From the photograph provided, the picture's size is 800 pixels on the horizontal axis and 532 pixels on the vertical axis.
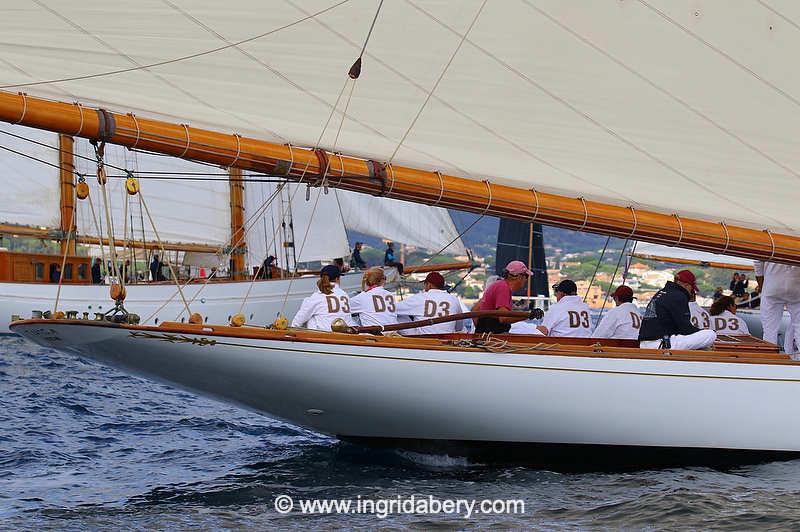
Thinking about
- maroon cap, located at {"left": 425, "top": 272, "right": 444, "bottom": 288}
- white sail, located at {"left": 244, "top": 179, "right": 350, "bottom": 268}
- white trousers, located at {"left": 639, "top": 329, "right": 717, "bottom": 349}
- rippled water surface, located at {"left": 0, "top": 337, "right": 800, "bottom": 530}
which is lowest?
rippled water surface, located at {"left": 0, "top": 337, "right": 800, "bottom": 530}

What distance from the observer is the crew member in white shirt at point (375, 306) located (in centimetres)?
1267

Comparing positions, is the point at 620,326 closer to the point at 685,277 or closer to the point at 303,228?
the point at 685,277

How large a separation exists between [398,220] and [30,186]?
1351cm

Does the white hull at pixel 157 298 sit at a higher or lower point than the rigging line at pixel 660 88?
lower

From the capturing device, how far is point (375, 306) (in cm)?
1269

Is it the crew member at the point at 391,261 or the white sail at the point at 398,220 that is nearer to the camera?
the crew member at the point at 391,261

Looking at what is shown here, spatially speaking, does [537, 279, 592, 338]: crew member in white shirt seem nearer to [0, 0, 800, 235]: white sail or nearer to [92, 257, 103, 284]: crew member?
[0, 0, 800, 235]: white sail

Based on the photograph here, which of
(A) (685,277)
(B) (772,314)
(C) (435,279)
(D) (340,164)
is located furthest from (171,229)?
(D) (340,164)

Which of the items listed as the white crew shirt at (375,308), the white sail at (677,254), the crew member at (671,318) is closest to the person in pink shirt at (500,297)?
the white crew shirt at (375,308)

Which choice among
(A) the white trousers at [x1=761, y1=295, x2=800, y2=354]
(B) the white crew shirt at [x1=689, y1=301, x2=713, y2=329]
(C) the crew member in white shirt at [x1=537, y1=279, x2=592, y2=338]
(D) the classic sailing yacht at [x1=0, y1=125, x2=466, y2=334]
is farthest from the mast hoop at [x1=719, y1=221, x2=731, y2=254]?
(D) the classic sailing yacht at [x1=0, y1=125, x2=466, y2=334]

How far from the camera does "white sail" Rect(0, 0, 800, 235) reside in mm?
10438

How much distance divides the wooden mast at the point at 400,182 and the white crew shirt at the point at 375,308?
2.36 metres

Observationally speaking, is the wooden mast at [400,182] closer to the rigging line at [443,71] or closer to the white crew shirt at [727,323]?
the rigging line at [443,71]

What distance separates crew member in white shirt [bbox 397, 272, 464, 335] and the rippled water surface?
1.51 m
